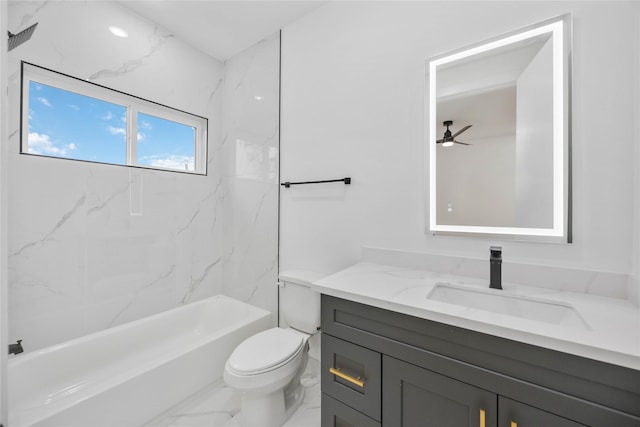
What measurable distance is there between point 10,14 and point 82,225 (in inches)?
50.2

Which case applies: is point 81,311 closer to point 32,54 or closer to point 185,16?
point 32,54

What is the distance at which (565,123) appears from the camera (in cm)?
111

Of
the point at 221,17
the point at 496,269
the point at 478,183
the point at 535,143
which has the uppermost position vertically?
the point at 221,17

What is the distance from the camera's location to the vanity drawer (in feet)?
3.34

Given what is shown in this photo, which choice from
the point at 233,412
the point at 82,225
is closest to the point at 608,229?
the point at 233,412

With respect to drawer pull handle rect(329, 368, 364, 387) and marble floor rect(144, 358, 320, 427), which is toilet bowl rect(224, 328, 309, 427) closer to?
marble floor rect(144, 358, 320, 427)

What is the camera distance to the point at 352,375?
3.57 feet

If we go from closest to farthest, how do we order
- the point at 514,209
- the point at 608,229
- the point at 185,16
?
the point at 608,229 < the point at 514,209 < the point at 185,16

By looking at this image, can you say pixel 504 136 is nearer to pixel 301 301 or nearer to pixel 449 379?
pixel 449 379

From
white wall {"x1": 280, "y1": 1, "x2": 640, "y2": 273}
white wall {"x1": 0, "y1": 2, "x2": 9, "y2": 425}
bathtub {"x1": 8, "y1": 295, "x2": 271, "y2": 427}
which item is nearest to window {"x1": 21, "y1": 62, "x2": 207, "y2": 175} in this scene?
white wall {"x1": 0, "y1": 2, "x2": 9, "y2": 425}

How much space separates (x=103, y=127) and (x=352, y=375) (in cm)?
243

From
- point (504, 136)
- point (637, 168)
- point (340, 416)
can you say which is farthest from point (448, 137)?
point (340, 416)

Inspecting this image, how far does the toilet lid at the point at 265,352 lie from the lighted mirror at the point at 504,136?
3.49 feet

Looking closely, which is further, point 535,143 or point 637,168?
point 535,143
